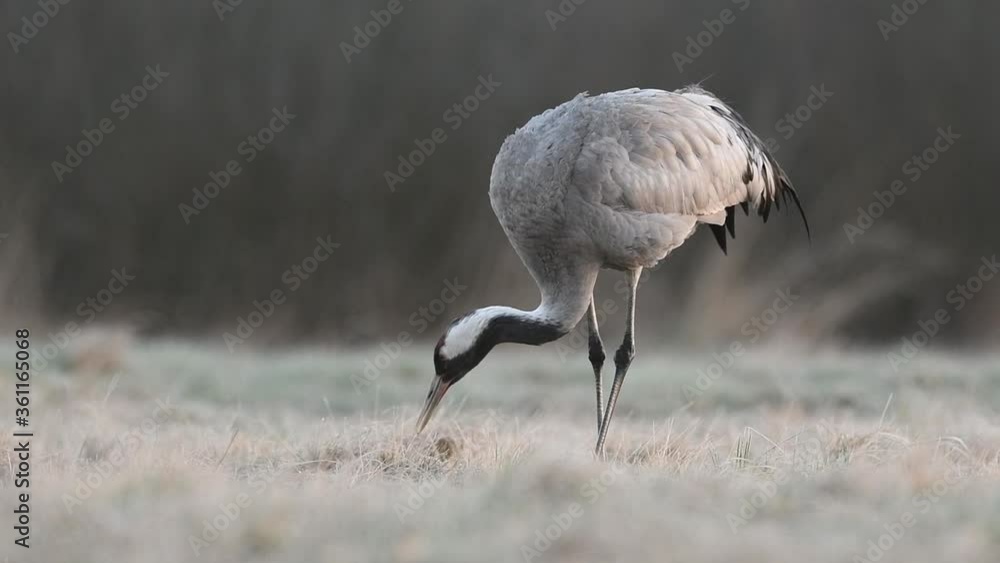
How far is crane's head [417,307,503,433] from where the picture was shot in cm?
489

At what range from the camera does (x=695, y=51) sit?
9750 mm

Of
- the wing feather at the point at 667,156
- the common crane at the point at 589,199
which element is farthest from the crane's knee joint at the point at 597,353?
the wing feather at the point at 667,156

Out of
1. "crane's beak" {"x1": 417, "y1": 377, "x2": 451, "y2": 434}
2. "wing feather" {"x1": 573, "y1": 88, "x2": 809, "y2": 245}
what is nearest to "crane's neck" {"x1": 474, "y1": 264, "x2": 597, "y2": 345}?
"crane's beak" {"x1": 417, "y1": 377, "x2": 451, "y2": 434}

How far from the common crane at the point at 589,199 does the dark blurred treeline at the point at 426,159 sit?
3688 millimetres

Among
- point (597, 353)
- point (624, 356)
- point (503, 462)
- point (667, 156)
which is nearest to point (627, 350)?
point (624, 356)

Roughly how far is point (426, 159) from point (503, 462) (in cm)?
526

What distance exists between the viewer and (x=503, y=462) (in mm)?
4316

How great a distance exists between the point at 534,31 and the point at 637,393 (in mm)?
3332

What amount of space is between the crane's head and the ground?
0.15 m

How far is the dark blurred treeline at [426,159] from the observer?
905 cm

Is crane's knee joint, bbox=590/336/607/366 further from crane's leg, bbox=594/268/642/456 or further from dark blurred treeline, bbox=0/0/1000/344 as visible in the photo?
dark blurred treeline, bbox=0/0/1000/344

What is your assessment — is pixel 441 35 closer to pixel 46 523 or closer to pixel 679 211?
pixel 679 211

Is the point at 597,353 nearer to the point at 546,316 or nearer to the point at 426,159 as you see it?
the point at 546,316

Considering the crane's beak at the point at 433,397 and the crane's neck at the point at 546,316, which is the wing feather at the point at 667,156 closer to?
the crane's neck at the point at 546,316
